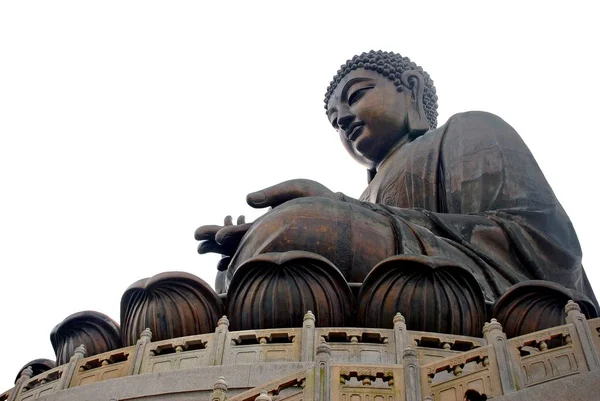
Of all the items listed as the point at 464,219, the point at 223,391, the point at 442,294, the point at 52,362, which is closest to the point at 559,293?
the point at 442,294

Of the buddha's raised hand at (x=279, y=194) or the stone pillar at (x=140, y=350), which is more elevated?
the buddha's raised hand at (x=279, y=194)

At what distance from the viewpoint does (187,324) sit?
26.1 ft

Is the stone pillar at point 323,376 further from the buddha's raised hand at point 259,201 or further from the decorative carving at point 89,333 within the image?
the buddha's raised hand at point 259,201

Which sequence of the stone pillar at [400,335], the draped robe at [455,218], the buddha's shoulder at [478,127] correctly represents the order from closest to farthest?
Answer: the stone pillar at [400,335] < the draped robe at [455,218] < the buddha's shoulder at [478,127]

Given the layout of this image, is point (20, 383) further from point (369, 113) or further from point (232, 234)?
point (369, 113)

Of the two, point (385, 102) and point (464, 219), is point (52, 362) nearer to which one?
point (464, 219)

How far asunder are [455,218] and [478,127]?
2373mm

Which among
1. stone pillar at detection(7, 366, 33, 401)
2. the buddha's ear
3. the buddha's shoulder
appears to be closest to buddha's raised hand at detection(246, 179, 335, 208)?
stone pillar at detection(7, 366, 33, 401)

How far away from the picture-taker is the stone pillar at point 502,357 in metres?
5.50

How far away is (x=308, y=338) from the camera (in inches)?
279

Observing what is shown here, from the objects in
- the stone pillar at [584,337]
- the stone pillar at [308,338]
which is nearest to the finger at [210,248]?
the stone pillar at [308,338]

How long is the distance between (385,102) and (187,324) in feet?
20.8

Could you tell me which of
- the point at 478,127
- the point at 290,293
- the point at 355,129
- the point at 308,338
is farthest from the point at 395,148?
the point at 308,338

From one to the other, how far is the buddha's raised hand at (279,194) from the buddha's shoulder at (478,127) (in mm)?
3032
